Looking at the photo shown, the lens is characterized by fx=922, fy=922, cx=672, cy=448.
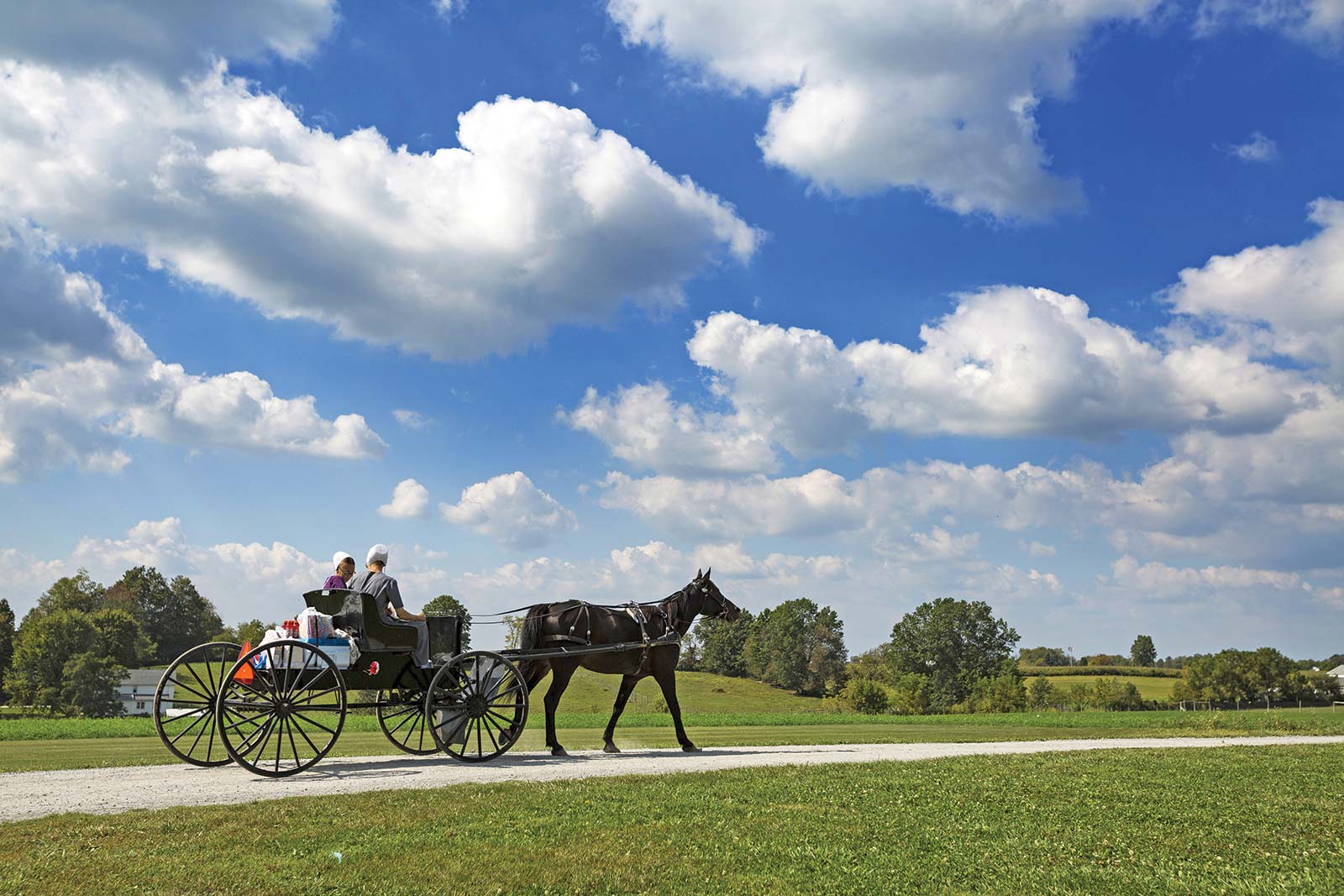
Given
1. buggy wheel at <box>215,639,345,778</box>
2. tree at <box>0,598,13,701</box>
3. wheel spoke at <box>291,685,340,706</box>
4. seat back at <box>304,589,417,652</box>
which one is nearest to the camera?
buggy wheel at <box>215,639,345,778</box>

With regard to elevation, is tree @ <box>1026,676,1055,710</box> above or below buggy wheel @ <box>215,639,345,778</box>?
below

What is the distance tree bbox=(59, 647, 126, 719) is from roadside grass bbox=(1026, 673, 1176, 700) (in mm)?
80294

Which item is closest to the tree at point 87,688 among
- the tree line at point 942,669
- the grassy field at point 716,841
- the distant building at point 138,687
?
the distant building at point 138,687

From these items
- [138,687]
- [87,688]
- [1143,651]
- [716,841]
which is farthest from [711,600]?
[1143,651]

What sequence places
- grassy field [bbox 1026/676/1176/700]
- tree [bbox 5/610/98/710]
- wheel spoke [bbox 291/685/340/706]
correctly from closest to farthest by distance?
wheel spoke [bbox 291/685/340/706]
tree [bbox 5/610/98/710]
grassy field [bbox 1026/676/1176/700]

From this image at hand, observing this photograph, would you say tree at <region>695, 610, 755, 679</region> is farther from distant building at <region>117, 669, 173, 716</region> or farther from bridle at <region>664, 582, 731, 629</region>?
bridle at <region>664, 582, 731, 629</region>

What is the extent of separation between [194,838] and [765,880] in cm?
486

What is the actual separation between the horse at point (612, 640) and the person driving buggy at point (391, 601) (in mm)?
2226

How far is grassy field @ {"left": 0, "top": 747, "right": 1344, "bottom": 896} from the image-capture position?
691 centimetres

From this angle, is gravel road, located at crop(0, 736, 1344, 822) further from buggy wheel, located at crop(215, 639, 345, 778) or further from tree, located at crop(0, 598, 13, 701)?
tree, located at crop(0, 598, 13, 701)

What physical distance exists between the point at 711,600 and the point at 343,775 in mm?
7367

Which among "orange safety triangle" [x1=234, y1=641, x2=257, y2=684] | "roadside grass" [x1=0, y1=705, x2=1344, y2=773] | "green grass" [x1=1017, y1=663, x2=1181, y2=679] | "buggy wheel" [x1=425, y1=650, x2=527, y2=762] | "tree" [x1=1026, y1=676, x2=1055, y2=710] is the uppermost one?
"orange safety triangle" [x1=234, y1=641, x2=257, y2=684]

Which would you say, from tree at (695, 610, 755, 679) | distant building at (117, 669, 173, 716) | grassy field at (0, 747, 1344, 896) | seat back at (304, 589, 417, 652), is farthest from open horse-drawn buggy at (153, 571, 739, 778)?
tree at (695, 610, 755, 679)

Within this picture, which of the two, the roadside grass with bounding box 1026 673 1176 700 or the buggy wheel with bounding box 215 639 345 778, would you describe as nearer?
the buggy wheel with bounding box 215 639 345 778
